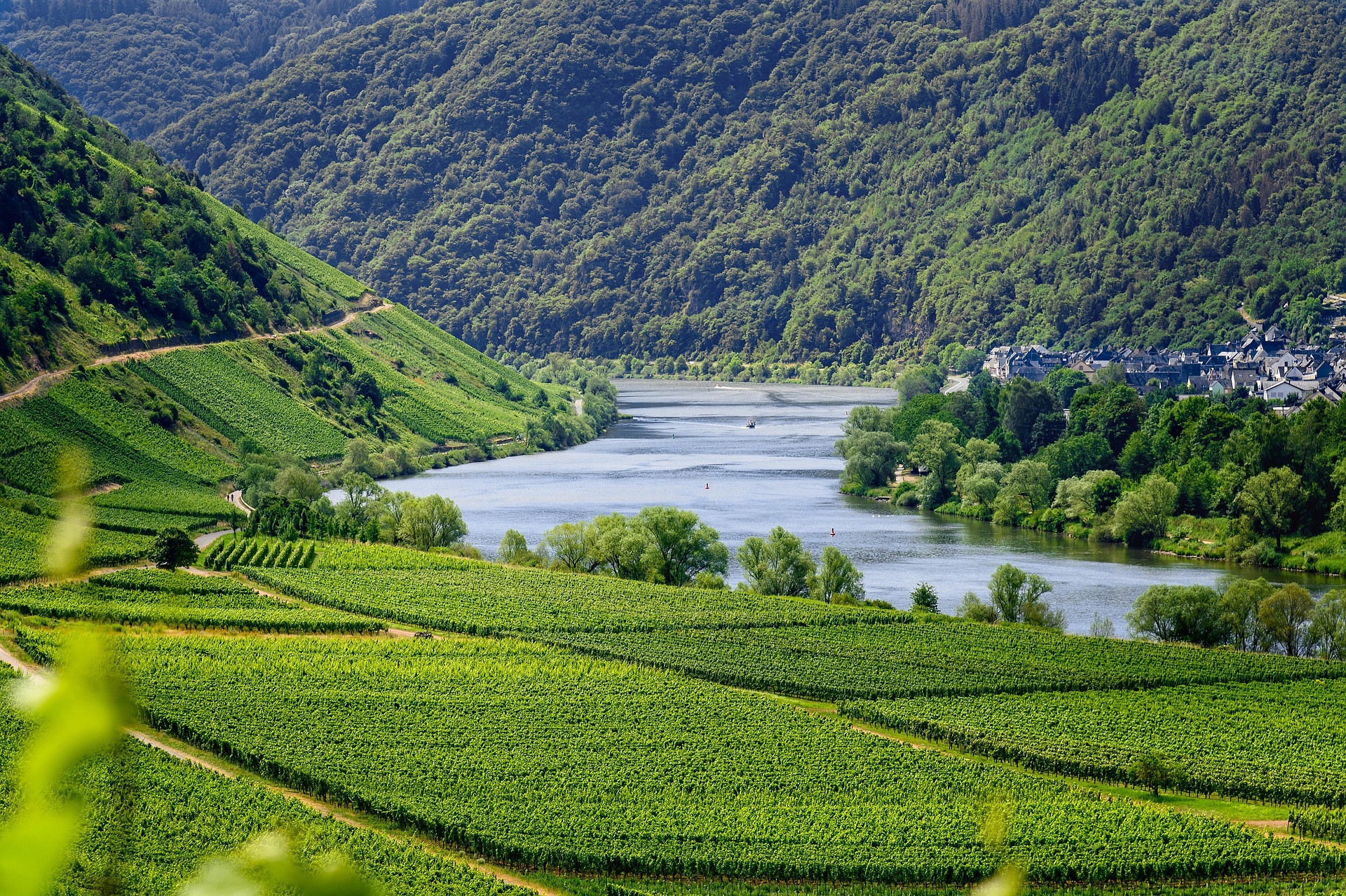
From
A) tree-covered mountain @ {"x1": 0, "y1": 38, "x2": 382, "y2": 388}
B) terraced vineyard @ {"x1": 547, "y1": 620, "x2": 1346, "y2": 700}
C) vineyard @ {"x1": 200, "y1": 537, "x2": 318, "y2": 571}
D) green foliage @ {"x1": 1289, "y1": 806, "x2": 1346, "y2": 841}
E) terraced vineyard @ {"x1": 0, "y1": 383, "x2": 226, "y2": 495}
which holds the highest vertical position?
tree-covered mountain @ {"x1": 0, "y1": 38, "x2": 382, "y2": 388}

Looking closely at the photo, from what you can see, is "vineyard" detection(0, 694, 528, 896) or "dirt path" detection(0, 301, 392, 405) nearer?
"vineyard" detection(0, 694, 528, 896)

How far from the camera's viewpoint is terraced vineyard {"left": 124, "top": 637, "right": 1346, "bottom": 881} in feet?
132

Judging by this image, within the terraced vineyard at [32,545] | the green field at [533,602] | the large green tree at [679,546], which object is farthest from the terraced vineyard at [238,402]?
the large green tree at [679,546]

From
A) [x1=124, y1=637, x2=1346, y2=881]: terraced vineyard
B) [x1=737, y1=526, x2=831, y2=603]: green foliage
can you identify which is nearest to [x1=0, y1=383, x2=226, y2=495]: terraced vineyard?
[x1=124, y1=637, x2=1346, y2=881]: terraced vineyard

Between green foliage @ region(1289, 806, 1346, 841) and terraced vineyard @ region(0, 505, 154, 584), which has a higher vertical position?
terraced vineyard @ region(0, 505, 154, 584)

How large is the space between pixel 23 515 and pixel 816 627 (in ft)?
161

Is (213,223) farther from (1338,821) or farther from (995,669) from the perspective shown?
(1338,821)

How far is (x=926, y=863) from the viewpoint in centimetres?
3956

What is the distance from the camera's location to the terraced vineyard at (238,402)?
126 meters

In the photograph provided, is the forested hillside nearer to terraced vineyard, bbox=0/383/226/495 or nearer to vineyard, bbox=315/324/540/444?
terraced vineyard, bbox=0/383/226/495

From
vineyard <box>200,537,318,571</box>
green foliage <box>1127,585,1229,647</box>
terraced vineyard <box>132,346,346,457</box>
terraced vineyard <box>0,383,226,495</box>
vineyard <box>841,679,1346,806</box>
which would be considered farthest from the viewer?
terraced vineyard <box>132,346,346,457</box>

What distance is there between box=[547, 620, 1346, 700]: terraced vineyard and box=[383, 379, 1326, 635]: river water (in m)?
7.20

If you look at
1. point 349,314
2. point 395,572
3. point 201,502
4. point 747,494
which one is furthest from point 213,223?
point 395,572

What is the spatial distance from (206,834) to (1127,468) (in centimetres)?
9106
